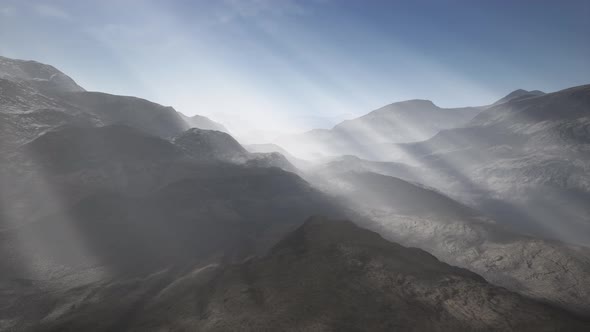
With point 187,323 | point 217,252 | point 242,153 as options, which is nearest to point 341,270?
point 187,323

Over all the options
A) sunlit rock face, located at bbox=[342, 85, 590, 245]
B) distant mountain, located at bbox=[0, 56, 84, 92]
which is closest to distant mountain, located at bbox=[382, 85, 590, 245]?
sunlit rock face, located at bbox=[342, 85, 590, 245]

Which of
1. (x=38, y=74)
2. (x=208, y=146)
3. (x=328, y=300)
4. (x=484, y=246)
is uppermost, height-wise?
(x=38, y=74)

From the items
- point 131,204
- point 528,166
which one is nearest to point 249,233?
point 131,204

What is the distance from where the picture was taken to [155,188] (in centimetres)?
7900

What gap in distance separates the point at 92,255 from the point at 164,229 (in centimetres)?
1527

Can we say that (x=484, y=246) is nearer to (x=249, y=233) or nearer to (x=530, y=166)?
(x=249, y=233)

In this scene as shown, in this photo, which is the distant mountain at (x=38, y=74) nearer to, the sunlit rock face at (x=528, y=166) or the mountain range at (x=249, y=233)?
the mountain range at (x=249, y=233)

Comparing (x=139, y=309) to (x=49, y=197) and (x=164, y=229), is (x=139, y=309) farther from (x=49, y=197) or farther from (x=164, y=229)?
(x=49, y=197)

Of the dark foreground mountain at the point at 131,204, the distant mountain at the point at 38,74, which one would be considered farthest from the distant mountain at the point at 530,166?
the distant mountain at the point at 38,74

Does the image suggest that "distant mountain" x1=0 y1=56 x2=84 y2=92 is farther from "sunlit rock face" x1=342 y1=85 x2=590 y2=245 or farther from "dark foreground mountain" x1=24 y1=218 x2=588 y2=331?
"sunlit rock face" x1=342 y1=85 x2=590 y2=245

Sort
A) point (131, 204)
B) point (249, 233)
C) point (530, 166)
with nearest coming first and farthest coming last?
point (249, 233) < point (131, 204) < point (530, 166)

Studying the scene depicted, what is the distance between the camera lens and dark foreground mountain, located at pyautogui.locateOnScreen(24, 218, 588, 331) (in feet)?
76.8

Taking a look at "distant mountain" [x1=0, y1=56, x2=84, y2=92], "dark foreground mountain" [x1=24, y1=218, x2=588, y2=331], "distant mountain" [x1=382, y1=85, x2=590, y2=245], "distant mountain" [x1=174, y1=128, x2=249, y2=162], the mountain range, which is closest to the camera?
"dark foreground mountain" [x1=24, y1=218, x2=588, y2=331]

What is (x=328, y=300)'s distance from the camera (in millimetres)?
25828
